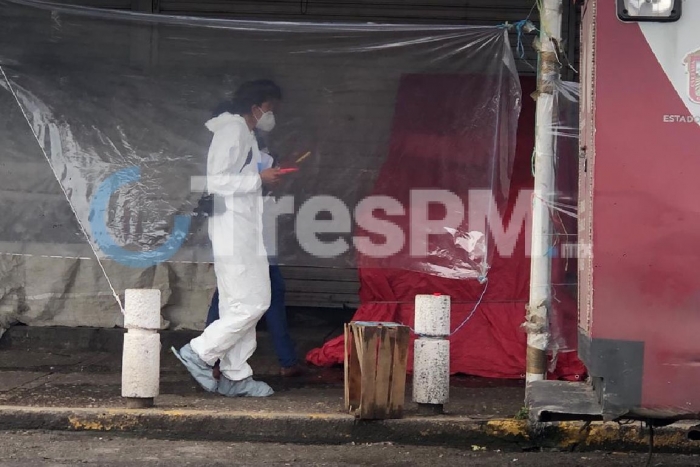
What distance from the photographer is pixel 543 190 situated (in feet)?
21.4

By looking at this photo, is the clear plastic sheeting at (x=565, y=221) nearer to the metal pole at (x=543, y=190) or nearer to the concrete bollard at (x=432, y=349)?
the metal pole at (x=543, y=190)

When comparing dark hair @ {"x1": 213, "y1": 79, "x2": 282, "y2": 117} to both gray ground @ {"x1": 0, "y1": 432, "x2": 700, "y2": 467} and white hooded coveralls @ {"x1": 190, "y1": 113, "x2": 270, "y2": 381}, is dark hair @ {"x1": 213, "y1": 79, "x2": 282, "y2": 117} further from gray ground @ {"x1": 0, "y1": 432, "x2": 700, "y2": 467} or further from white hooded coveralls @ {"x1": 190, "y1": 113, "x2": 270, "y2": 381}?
gray ground @ {"x1": 0, "y1": 432, "x2": 700, "y2": 467}

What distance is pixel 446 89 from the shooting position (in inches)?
270

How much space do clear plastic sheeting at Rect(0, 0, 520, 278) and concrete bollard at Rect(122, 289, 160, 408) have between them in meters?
0.49

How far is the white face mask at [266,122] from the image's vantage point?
6895 millimetres

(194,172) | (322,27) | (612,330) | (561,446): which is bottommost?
(561,446)

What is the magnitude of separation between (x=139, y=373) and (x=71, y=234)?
1.11 meters

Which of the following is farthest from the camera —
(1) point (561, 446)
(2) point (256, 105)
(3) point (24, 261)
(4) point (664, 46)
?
(3) point (24, 261)

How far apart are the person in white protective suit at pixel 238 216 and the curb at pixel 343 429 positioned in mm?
648

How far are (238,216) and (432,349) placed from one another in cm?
157

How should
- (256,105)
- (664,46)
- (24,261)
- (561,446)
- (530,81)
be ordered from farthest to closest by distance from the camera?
(24,261) < (530,81) < (256,105) < (561,446) < (664,46)

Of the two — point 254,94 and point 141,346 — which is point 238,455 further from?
point 254,94

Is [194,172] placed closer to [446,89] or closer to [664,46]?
[446,89]

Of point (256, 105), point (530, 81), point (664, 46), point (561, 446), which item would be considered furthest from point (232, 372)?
point (664, 46)
